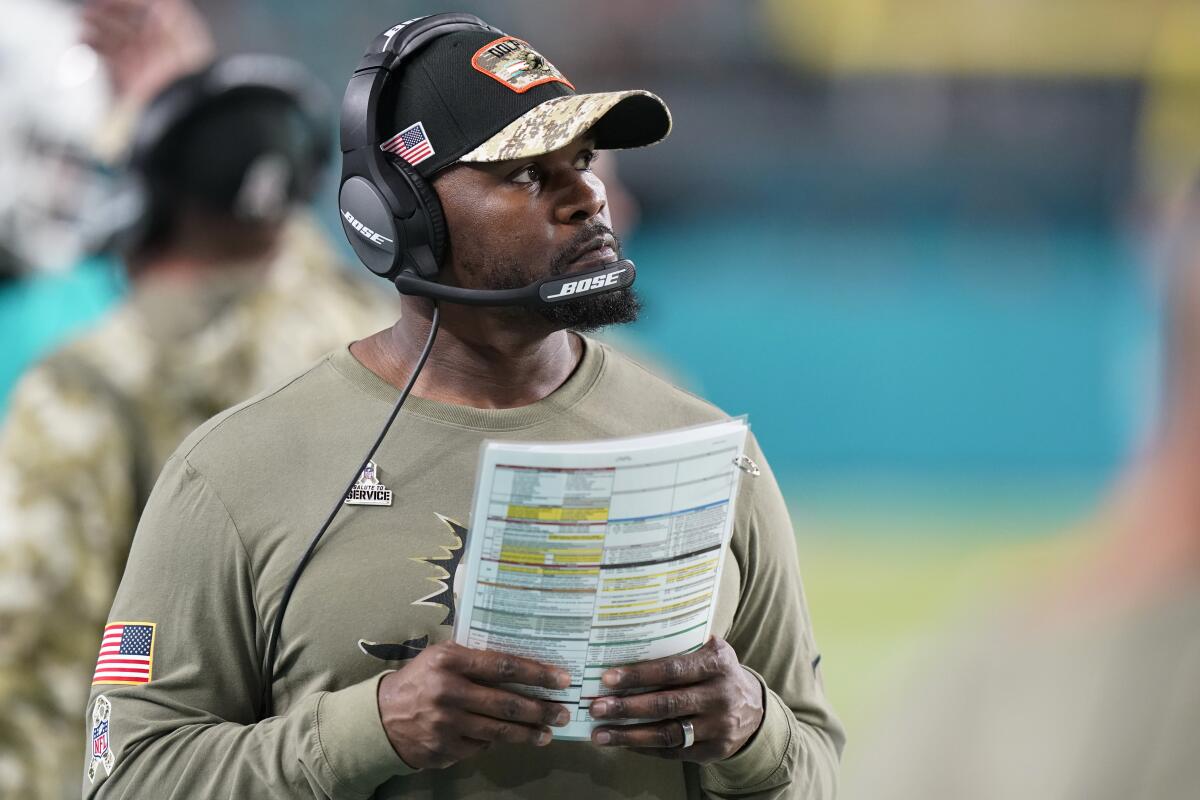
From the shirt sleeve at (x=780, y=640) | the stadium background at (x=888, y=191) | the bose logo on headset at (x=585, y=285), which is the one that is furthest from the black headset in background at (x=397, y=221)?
the stadium background at (x=888, y=191)

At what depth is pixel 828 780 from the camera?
4.87 feet

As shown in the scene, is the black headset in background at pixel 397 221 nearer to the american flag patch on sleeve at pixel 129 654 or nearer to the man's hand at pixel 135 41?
the american flag patch on sleeve at pixel 129 654

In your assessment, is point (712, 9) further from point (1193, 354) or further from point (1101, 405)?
point (1193, 354)

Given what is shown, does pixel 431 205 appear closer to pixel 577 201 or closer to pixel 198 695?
pixel 577 201

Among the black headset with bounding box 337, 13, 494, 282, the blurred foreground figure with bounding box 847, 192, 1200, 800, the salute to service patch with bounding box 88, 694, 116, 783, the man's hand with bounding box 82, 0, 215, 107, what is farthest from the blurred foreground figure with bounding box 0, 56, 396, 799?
the blurred foreground figure with bounding box 847, 192, 1200, 800

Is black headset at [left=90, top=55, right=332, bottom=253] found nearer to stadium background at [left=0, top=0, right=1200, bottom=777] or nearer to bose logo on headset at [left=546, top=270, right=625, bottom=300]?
bose logo on headset at [left=546, top=270, right=625, bottom=300]

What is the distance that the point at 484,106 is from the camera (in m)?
1.43

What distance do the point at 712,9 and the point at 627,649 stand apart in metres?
8.71

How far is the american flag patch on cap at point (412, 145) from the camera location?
1437 millimetres

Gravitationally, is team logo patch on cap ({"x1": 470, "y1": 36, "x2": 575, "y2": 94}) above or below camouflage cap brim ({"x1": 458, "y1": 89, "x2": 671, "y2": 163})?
above

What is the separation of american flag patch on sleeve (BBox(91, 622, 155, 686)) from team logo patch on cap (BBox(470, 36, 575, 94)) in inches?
23.2

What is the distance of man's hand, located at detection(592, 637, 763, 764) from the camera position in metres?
1.25

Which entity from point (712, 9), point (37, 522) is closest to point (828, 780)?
point (37, 522)

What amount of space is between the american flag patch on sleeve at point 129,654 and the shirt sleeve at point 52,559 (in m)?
1.01
